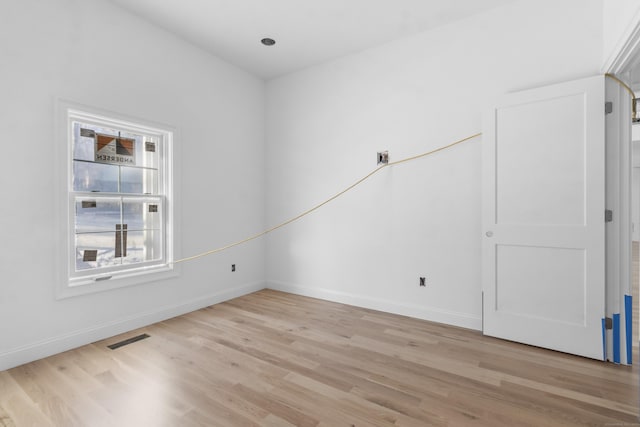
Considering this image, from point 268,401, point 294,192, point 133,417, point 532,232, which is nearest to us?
point 133,417

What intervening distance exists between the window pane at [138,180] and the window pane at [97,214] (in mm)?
176

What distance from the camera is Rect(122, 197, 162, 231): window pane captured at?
10.4 ft

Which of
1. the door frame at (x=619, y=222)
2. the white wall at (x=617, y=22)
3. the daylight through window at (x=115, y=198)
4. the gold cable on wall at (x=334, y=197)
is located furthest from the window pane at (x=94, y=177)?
the door frame at (x=619, y=222)

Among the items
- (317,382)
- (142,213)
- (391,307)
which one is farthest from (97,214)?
(391,307)

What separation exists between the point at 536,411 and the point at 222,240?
3.38 meters

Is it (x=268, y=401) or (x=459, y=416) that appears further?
(x=268, y=401)

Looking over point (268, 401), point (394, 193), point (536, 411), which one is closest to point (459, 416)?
point (536, 411)

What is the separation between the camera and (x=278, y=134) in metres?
4.49

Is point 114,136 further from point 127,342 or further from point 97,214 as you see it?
point 127,342

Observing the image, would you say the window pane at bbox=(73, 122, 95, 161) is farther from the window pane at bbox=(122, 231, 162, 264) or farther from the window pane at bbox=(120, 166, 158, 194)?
the window pane at bbox=(122, 231, 162, 264)

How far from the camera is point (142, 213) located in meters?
3.30

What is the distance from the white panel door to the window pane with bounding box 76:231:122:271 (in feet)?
11.4

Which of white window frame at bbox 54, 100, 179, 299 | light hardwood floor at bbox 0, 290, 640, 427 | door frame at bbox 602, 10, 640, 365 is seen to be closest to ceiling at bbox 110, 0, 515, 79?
white window frame at bbox 54, 100, 179, 299

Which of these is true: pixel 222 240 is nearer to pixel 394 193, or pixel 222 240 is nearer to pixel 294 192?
pixel 294 192
